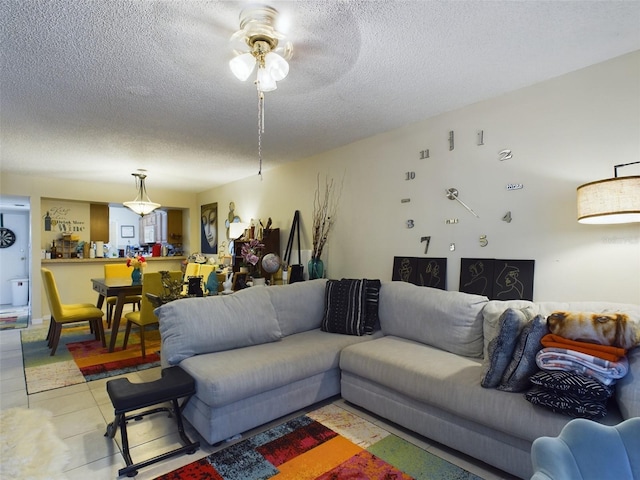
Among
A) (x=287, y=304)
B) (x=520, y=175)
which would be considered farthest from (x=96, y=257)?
(x=520, y=175)

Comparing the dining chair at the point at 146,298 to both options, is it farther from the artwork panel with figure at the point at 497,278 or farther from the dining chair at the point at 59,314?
the artwork panel with figure at the point at 497,278

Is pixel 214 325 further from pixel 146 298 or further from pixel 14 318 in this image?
pixel 14 318

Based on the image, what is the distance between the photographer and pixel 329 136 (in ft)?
12.0

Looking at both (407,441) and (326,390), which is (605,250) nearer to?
(407,441)

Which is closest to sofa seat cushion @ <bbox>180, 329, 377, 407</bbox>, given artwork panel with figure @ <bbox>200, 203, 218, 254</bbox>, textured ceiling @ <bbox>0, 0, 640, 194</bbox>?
textured ceiling @ <bbox>0, 0, 640, 194</bbox>

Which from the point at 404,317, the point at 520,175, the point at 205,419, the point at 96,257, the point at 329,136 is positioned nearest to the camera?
the point at 205,419

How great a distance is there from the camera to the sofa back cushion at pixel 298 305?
3010 millimetres

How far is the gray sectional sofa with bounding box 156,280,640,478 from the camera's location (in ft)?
5.74

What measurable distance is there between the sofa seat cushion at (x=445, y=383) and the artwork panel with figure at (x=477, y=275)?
646 mm

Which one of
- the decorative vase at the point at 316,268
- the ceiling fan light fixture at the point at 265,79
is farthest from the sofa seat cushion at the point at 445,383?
the ceiling fan light fixture at the point at 265,79

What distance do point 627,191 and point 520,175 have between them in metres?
0.82

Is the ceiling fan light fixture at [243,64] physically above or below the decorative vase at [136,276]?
above

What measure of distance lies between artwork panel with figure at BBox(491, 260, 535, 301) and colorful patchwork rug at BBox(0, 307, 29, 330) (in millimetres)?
6628

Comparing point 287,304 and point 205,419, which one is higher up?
point 287,304
